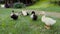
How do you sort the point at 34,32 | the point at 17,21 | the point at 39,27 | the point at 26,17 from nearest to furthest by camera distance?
the point at 34,32 < the point at 39,27 < the point at 17,21 < the point at 26,17

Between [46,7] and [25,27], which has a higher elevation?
[25,27]

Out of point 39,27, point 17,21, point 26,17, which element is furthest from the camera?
point 26,17

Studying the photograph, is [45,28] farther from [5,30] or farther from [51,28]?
[5,30]

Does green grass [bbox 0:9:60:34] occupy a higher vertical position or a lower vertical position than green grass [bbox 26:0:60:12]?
higher

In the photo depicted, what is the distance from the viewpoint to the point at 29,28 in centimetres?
450

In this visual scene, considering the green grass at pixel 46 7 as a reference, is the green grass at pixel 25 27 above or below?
above

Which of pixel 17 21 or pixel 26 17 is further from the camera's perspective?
pixel 26 17

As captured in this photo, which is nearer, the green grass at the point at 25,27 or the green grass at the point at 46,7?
the green grass at the point at 25,27

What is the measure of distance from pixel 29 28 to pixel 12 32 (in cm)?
48

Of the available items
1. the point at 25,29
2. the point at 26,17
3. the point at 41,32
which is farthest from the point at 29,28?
the point at 26,17

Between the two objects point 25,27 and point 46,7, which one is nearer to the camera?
point 25,27

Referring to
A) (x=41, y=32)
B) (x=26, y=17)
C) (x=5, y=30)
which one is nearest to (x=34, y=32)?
(x=41, y=32)

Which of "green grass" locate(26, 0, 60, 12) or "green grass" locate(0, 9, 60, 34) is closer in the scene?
"green grass" locate(0, 9, 60, 34)

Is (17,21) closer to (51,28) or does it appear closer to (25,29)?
(25,29)
